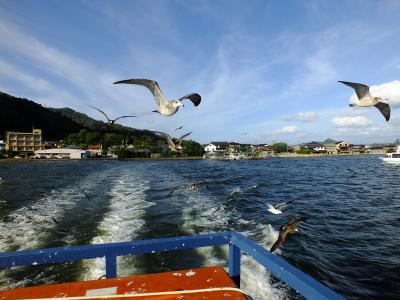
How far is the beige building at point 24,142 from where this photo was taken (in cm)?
12119

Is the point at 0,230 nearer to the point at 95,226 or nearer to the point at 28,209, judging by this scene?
the point at 95,226

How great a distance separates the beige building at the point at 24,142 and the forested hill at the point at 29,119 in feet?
61.1

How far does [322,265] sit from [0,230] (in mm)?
11842

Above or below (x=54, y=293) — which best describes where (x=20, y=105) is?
above

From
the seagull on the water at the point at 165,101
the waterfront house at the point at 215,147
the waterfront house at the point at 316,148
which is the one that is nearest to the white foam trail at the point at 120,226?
the seagull on the water at the point at 165,101

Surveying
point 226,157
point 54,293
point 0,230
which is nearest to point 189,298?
point 54,293

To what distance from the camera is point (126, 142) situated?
5246 inches

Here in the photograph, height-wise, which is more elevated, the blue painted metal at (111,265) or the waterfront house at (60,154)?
the waterfront house at (60,154)

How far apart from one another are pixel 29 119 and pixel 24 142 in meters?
30.5

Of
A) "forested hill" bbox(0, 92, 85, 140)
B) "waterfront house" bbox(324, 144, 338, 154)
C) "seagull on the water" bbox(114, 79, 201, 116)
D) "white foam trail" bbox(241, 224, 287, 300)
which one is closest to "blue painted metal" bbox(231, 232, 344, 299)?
"white foam trail" bbox(241, 224, 287, 300)

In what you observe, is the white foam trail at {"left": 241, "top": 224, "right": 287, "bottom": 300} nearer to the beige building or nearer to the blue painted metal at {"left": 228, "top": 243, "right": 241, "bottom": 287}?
the blue painted metal at {"left": 228, "top": 243, "right": 241, "bottom": 287}

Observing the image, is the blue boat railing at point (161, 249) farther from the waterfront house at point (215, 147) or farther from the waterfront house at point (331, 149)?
the waterfront house at point (331, 149)

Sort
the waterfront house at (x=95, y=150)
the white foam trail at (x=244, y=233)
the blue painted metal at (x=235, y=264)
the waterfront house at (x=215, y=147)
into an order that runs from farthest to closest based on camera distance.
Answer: the waterfront house at (x=215, y=147), the waterfront house at (x=95, y=150), the white foam trail at (x=244, y=233), the blue painted metal at (x=235, y=264)

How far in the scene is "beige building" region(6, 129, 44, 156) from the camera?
121m
